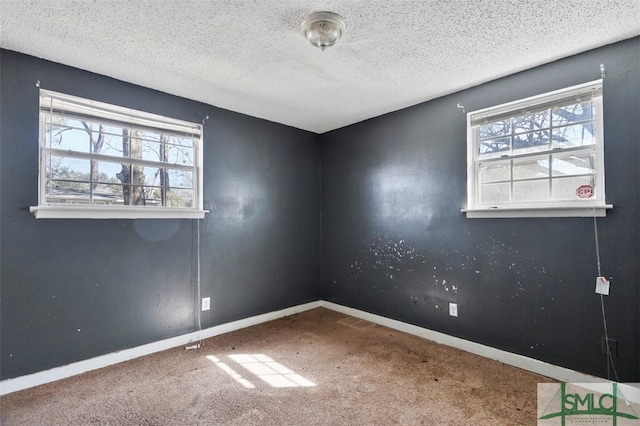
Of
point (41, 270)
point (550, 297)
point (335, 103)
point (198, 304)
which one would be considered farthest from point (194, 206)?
point (550, 297)

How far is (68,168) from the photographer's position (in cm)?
229

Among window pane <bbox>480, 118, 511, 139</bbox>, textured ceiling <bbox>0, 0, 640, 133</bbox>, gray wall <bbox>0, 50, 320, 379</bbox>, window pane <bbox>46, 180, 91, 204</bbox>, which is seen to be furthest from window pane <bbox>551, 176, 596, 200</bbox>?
window pane <bbox>46, 180, 91, 204</bbox>

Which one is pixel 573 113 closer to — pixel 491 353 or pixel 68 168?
pixel 491 353

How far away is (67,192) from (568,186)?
3.71 meters

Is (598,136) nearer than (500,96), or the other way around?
(598,136)

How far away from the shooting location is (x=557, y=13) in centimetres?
169

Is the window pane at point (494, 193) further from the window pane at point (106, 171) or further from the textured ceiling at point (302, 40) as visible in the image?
the window pane at point (106, 171)

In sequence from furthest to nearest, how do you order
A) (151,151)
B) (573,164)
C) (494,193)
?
(151,151) < (494,193) < (573,164)

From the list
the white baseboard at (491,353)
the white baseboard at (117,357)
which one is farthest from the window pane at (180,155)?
the white baseboard at (491,353)

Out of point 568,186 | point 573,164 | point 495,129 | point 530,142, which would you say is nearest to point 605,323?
point 568,186

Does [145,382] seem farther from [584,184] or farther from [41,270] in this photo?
[584,184]

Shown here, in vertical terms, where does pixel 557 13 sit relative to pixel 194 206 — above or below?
above

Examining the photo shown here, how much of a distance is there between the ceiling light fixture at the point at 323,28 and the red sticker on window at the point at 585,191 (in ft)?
6.31

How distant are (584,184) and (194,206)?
3.20 meters
